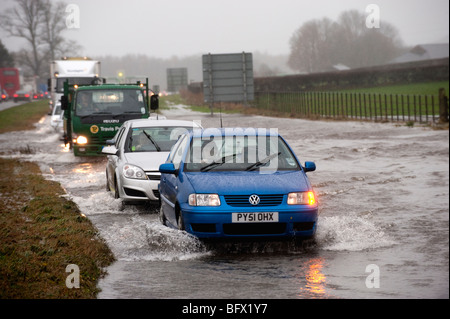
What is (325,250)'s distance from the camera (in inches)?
378

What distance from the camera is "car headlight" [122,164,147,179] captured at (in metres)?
13.6

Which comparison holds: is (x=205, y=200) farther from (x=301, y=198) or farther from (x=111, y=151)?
(x=111, y=151)

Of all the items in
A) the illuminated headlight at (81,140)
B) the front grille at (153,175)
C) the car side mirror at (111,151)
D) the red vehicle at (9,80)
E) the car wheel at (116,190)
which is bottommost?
the car wheel at (116,190)

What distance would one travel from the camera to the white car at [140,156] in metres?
13.5

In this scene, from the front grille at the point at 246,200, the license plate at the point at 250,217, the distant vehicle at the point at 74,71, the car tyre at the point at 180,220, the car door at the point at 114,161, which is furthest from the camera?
the distant vehicle at the point at 74,71

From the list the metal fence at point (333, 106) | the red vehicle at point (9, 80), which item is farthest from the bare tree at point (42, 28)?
the metal fence at point (333, 106)

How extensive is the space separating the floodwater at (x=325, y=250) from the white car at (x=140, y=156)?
368mm

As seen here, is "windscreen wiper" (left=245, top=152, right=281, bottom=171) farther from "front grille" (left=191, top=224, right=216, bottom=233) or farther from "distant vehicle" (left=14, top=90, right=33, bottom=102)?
"distant vehicle" (left=14, top=90, right=33, bottom=102)

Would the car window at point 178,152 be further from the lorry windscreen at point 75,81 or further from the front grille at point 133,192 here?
the lorry windscreen at point 75,81

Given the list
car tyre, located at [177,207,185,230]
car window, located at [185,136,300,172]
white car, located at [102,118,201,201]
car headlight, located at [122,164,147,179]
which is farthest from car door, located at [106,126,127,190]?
car tyre, located at [177,207,185,230]

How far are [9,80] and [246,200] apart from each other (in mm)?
119638

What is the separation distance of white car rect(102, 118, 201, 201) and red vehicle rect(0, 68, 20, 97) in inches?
4401

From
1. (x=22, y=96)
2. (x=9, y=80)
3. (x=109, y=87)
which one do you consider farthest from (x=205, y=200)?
(x=9, y=80)
